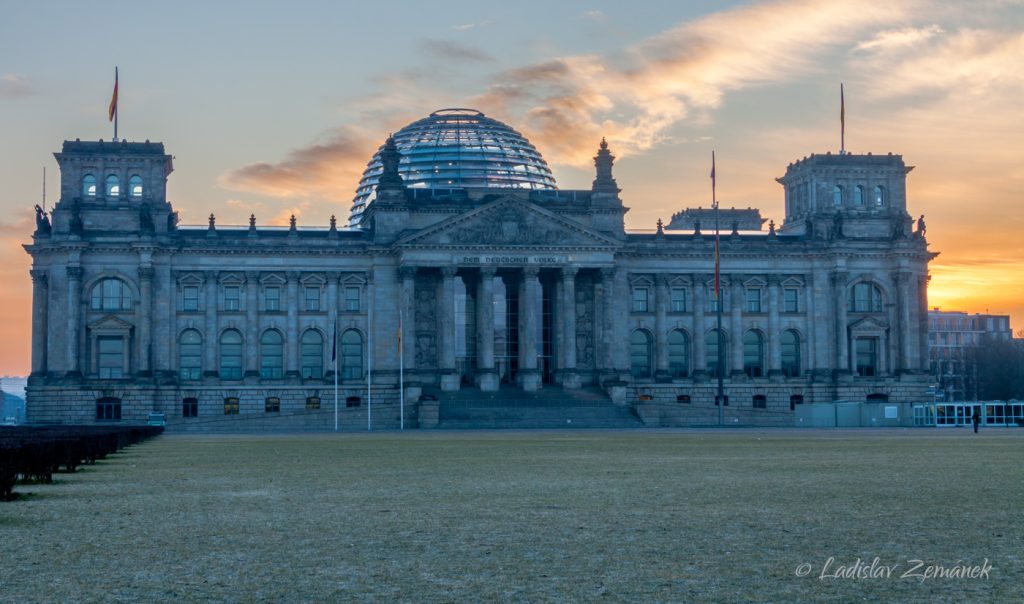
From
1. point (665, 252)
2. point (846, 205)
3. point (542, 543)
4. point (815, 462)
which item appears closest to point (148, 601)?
point (542, 543)

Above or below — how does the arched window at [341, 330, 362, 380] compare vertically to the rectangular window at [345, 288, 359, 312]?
below

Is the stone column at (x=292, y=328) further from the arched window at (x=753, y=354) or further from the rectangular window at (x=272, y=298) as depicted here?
the arched window at (x=753, y=354)

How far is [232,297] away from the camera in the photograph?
122 metres

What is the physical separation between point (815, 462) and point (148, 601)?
2989 cm

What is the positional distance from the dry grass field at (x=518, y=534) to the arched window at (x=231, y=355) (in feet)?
269

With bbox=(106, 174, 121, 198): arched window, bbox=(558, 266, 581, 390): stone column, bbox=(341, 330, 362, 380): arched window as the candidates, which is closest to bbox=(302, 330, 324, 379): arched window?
bbox=(341, 330, 362, 380): arched window

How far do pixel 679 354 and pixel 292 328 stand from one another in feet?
113

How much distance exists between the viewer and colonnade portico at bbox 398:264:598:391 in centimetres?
11712

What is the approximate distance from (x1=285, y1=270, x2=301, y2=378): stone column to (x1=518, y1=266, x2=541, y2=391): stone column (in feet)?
63.1

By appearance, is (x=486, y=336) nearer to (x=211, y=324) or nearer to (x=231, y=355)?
(x=231, y=355)

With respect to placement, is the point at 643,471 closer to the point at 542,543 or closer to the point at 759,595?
the point at 542,543

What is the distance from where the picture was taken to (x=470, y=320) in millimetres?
124312

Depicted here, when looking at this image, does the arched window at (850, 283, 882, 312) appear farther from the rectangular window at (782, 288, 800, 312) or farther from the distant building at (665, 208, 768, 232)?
the distant building at (665, 208, 768, 232)

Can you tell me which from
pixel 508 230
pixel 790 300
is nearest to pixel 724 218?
pixel 790 300
